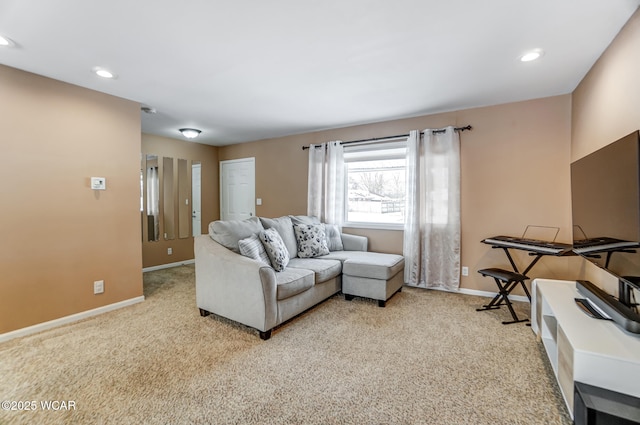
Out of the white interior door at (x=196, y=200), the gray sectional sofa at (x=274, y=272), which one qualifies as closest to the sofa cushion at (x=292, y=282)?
the gray sectional sofa at (x=274, y=272)

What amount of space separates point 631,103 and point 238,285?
3241 mm

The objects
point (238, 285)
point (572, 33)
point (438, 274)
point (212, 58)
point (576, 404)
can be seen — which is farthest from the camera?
point (438, 274)

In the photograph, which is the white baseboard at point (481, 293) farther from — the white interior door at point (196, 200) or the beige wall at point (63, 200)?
the white interior door at point (196, 200)

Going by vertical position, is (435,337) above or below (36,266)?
below

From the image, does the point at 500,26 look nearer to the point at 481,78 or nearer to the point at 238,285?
the point at 481,78

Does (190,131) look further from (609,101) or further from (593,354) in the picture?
(593,354)

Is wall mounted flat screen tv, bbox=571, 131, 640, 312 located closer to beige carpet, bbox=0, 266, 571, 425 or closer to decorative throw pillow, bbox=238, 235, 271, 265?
beige carpet, bbox=0, 266, 571, 425

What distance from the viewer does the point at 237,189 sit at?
5828 mm

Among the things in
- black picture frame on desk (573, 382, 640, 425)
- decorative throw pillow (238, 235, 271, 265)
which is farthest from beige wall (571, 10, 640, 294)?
decorative throw pillow (238, 235, 271, 265)

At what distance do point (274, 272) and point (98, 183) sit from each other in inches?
86.5

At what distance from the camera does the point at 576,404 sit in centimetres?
132

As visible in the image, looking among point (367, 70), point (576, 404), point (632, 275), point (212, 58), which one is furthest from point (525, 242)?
point (212, 58)

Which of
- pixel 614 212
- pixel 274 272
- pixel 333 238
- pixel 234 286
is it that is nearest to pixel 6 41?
pixel 234 286

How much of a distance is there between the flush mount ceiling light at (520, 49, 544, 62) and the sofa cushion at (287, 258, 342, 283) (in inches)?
104
